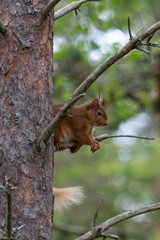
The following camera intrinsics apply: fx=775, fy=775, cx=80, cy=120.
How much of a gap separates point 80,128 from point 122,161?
8476 millimetres

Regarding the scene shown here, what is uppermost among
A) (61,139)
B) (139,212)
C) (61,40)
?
(61,40)

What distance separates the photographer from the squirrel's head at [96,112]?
5102 mm

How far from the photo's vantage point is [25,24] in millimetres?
3480

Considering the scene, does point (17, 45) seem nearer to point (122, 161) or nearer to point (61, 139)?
point (61, 139)

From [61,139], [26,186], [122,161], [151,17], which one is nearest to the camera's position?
[26,186]

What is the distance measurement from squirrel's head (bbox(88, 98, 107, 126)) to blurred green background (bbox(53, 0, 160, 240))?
71 cm

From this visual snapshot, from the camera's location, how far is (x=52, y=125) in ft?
10.6

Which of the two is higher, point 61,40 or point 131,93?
point 61,40

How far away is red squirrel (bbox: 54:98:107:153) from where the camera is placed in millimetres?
4281

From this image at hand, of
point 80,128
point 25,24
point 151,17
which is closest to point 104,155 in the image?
point 151,17

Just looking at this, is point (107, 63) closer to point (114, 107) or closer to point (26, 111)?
point (26, 111)

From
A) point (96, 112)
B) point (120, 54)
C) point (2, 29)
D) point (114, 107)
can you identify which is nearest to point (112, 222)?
point (120, 54)

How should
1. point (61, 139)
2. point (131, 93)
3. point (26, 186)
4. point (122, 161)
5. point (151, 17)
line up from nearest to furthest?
point (26, 186)
point (61, 139)
point (131, 93)
point (151, 17)
point (122, 161)

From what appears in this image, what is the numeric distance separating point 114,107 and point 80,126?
4.25m
